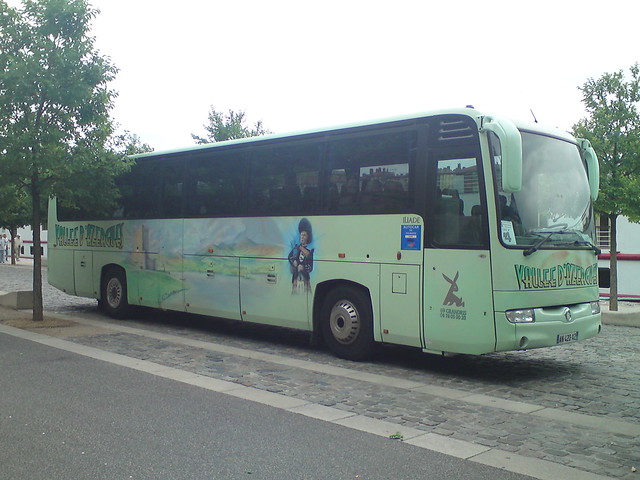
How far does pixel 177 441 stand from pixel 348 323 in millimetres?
4425

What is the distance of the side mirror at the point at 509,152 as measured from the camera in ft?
26.2

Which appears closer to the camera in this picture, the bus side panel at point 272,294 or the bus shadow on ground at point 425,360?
the bus shadow on ground at point 425,360

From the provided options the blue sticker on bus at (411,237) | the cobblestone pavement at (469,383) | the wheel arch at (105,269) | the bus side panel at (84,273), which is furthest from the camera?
the bus side panel at (84,273)

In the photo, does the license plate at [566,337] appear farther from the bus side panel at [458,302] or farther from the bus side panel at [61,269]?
the bus side panel at [61,269]

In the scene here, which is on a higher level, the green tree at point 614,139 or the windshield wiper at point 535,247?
the green tree at point 614,139

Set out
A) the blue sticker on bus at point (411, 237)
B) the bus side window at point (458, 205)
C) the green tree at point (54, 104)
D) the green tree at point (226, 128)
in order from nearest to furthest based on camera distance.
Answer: the bus side window at point (458, 205) < the blue sticker on bus at point (411, 237) < the green tree at point (54, 104) < the green tree at point (226, 128)

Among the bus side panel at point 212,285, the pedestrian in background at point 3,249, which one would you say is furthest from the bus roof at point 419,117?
the pedestrian in background at point 3,249

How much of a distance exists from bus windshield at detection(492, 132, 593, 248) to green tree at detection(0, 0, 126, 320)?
26.1ft

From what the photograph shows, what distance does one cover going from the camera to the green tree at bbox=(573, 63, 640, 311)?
14.6 m

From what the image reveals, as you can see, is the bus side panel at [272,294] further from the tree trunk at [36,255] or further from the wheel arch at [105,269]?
the tree trunk at [36,255]

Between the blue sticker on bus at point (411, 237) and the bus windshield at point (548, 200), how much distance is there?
114cm

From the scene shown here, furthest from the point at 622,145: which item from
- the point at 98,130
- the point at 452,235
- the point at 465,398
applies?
the point at 98,130

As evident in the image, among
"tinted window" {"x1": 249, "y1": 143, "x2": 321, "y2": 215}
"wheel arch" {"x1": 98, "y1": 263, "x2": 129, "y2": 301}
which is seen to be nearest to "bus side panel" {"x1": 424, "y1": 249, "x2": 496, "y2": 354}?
"tinted window" {"x1": 249, "y1": 143, "x2": 321, "y2": 215}

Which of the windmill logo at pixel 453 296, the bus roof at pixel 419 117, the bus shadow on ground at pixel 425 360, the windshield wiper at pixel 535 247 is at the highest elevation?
the bus roof at pixel 419 117
